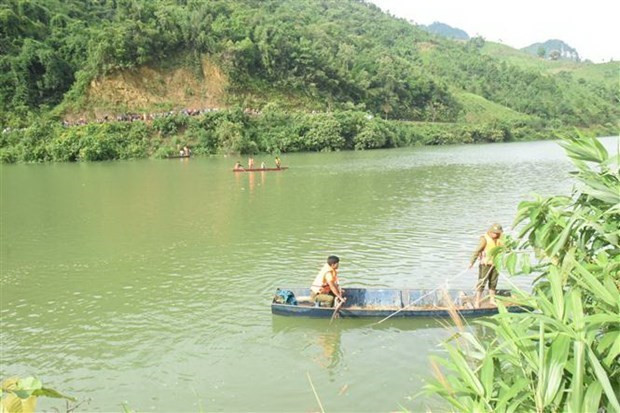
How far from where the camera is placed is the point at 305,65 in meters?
77.4

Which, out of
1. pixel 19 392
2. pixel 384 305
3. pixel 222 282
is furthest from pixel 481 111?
pixel 19 392

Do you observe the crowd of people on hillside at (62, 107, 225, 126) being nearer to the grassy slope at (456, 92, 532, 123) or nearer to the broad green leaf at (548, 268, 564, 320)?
the grassy slope at (456, 92, 532, 123)

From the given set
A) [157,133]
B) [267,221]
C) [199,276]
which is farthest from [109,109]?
[199,276]

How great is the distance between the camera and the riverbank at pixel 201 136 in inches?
1975

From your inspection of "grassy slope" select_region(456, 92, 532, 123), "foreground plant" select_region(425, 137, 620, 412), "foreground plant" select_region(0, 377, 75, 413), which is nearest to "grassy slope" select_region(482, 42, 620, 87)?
"grassy slope" select_region(456, 92, 532, 123)

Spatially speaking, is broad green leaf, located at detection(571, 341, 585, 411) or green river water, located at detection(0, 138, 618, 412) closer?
broad green leaf, located at detection(571, 341, 585, 411)

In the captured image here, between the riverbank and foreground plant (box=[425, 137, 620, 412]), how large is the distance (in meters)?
51.5

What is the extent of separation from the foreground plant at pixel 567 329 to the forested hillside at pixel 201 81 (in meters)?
51.9

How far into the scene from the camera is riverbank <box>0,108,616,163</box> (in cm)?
5016

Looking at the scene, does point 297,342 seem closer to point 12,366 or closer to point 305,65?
point 12,366

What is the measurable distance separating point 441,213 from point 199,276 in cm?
1119

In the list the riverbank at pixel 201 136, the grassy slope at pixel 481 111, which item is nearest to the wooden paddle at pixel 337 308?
the riverbank at pixel 201 136

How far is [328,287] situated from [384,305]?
1.25m

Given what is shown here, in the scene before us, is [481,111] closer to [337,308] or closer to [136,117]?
[136,117]
